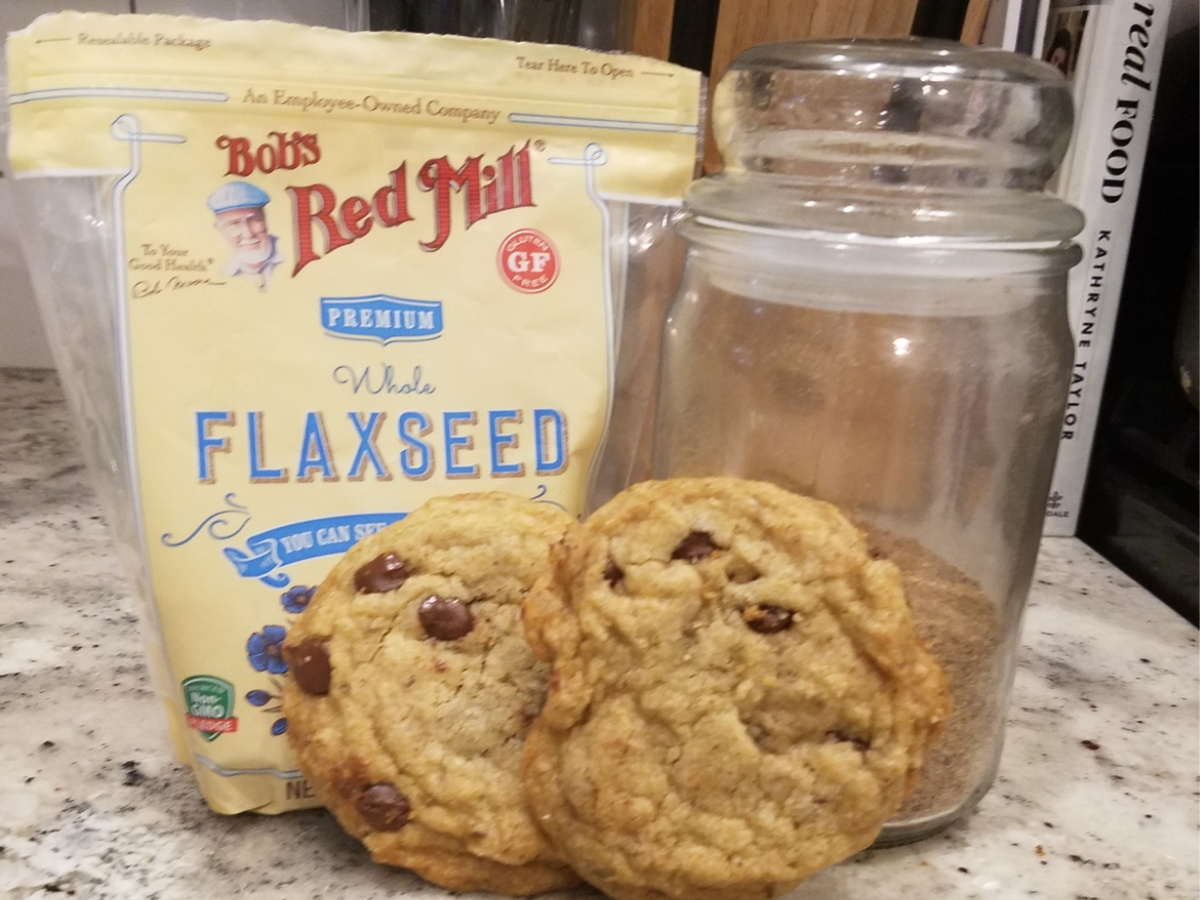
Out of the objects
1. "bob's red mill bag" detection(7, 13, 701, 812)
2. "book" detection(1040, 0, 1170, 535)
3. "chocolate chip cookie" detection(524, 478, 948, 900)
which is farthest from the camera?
"book" detection(1040, 0, 1170, 535)

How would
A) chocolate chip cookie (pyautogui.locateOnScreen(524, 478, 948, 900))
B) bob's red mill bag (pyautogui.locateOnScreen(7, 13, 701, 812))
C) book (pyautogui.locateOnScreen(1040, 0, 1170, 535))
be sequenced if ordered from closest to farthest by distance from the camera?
chocolate chip cookie (pyautogui.locateOnScreen(524, 478, 948, 900)), bob's red mill bag (pyautogui.locateOnScreen(7, 13, 701, 812)), book (pyautogui.locateOnScreen(1040, 0, 1170, 535))

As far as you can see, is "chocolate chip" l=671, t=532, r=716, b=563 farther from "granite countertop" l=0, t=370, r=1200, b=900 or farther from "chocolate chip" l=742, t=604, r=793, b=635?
"granite countertop" l=0, t=370, r=1200, b=900

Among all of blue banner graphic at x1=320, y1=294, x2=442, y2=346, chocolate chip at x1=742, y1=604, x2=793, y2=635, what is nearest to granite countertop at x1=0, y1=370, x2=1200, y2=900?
chocolate chip at x1=742, y1=604, x2=793, y2=635

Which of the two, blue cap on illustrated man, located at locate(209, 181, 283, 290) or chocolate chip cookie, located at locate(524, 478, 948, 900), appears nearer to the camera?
chocolate chip cookie, located at locate(524, 478, 948, 900)

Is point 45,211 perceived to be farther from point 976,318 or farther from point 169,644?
point 976,318

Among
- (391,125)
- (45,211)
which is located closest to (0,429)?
(45,211)

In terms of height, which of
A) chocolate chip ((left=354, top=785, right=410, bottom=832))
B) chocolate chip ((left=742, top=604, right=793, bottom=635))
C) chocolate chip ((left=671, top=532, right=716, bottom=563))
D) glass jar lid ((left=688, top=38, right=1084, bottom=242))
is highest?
glass jar lid ((left=688, top=38, right=1084, bottom=242))

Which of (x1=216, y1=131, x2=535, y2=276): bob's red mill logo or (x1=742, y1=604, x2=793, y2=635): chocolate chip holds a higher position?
(x1=216, y1=131, x2=535, y2=276): bob's red mill logo
